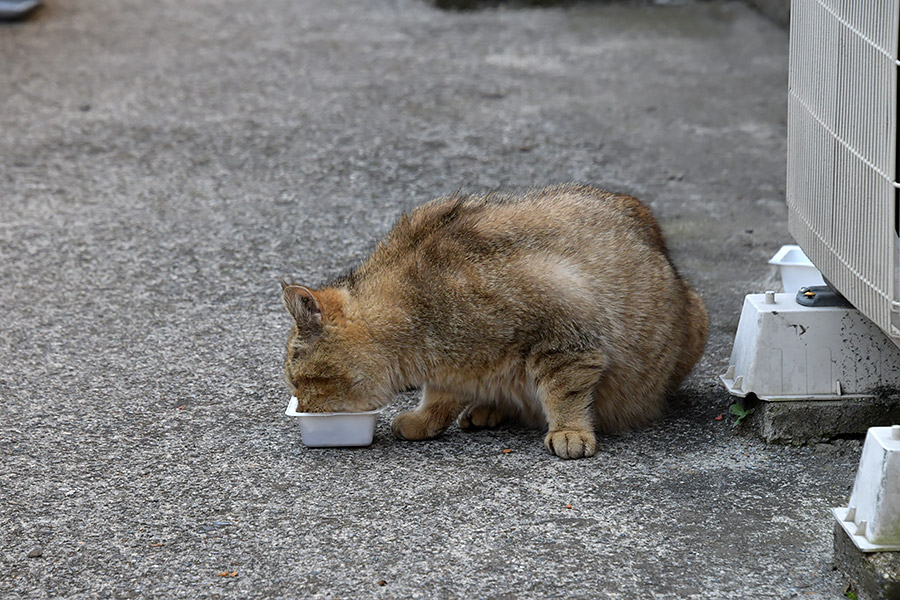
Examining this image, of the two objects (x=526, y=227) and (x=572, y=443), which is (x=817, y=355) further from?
(x=526, y=227)

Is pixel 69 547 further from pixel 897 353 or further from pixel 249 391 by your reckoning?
pixel 897 353

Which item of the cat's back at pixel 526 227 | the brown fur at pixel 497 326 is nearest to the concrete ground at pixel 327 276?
the brown fur at pixel 497 326

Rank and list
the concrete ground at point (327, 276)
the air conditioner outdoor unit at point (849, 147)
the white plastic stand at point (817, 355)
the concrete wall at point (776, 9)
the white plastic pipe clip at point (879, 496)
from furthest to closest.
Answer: the concrete wall at point (776, 9)
the white plastic stand at point (817, 355)
the concrete ground at point (327, 276)
the air conditioner outdoor unit at point (849, 147)
the white plastic pipe clip at point (879, 496)

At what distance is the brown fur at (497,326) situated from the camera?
3.72m

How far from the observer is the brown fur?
12.2ft

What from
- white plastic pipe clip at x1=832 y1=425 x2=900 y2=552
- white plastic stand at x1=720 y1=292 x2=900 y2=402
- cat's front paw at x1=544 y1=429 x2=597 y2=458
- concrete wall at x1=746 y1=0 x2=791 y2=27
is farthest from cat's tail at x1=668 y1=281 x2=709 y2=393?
concrete wall at x1=746 y1=0 x2=791 y2=27

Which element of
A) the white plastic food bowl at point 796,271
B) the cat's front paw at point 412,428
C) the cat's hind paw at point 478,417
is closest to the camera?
the cat's front paw at point 412,428

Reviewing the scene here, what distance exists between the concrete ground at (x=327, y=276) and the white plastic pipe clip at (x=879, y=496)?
8.5 inches

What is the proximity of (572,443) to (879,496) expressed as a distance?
114cm

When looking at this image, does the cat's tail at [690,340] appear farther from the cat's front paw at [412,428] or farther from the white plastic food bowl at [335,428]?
the white plastic food bowl at [335,428]

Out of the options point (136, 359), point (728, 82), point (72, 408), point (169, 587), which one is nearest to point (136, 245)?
point (136, 359)

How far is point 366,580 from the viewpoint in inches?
120

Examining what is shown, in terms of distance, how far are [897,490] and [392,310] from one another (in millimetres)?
1672

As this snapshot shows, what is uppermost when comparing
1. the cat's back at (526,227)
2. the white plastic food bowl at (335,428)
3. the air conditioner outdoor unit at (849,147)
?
the air conditioner outdoor unit at (849,147)
